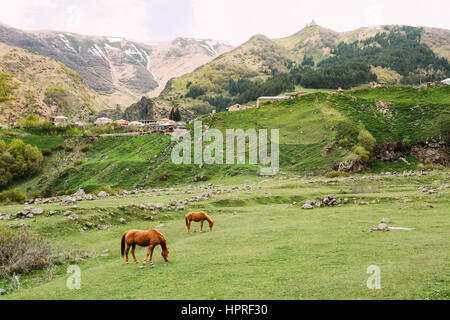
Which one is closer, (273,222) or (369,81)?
(273,222)

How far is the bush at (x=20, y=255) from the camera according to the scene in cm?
1342

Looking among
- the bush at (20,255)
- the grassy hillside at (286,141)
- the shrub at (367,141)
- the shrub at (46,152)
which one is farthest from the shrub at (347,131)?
the shrub at (46,152)

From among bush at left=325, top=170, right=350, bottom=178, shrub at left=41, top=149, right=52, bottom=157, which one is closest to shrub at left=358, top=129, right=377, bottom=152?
bush at left=325, top=170, right=350, bottom=178

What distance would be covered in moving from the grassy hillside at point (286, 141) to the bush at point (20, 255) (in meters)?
48.7

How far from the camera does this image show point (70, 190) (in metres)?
69.2

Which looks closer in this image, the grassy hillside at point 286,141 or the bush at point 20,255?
the bush at point 20,255

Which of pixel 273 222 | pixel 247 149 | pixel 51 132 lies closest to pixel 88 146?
pixel 51 132

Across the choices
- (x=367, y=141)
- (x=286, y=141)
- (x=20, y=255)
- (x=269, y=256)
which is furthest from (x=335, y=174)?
(x=20, y=255)

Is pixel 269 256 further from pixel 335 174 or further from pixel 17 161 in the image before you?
pixel 17 161

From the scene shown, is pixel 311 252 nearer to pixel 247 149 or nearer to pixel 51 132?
pixel 247 149

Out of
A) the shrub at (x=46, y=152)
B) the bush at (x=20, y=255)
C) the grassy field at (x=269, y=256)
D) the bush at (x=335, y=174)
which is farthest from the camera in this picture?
the shrub at (x=46, y=152)

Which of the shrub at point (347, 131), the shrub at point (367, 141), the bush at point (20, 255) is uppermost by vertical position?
the shrub at point (347, 131)

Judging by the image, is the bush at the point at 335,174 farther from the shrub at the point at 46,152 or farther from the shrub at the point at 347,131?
the shrub at the point at 46,152

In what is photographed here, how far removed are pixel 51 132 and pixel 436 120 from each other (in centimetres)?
13261
